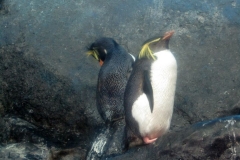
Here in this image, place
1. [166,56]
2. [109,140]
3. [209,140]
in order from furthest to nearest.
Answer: [109,140]
[166,56]
[209,140]

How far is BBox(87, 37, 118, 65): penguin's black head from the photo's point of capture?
563 centimetres

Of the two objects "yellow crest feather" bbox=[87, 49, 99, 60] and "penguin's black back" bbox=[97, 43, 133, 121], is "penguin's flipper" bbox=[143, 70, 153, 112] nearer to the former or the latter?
"penguin's black back" bbox=[97, 43, 133, 121]

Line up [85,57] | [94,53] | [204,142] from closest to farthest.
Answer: [204,142] < [94,53] < [85,57]

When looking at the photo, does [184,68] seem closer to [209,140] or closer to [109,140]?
[109,140]

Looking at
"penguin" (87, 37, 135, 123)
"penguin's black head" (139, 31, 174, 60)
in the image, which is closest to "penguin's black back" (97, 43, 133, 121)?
"penguin" (87, 37, 135, 123)

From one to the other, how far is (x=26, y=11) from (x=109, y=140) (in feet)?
9.45

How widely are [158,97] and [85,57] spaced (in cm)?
214

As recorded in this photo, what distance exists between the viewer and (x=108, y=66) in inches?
210

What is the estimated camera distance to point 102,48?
18.6 feet

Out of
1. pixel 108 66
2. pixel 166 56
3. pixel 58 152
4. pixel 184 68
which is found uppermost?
pixel 166 56

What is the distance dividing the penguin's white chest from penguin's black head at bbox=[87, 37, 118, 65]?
1.39 metres

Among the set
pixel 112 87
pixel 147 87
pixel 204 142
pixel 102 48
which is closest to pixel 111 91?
pixel 112 87

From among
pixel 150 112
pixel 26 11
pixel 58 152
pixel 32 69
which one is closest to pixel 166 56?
pixel 150 112

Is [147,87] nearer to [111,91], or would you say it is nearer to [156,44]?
[156,44]
